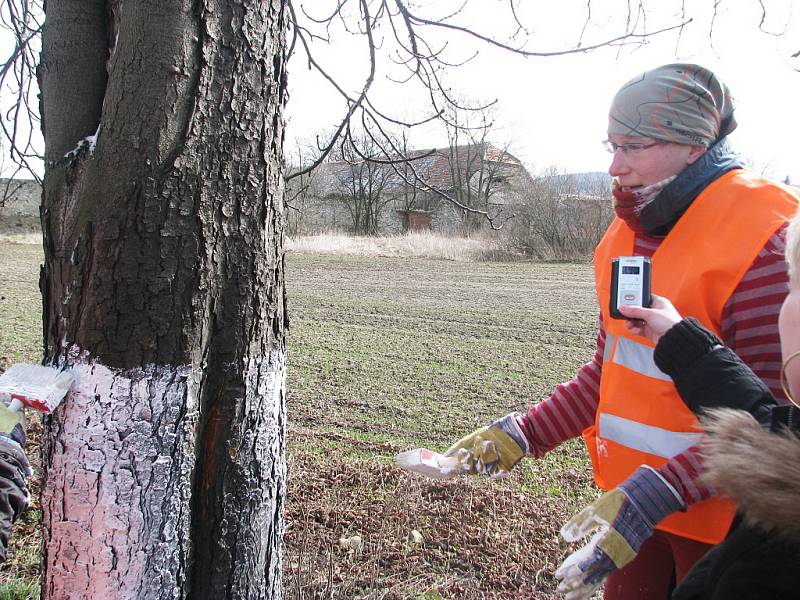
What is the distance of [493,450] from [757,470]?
3.42ft

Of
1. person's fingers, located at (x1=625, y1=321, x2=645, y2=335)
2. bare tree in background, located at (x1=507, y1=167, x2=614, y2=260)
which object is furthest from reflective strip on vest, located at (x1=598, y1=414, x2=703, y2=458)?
bare tree in background, located at (x1=507, y1=167, x2=614, y2=260)

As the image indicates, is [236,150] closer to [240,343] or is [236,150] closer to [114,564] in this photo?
[240,343]

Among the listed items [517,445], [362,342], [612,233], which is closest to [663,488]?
[517,445]

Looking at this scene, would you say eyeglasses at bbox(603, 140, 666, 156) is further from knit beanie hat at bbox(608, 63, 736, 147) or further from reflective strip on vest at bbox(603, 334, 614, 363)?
reflective strip on vest at bbox(603, 334, 614, 363)

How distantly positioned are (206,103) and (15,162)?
2465 mm

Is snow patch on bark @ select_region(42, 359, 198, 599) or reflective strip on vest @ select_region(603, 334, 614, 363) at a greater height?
reflective strip on vest @ select_region(603, 334, 614, 363)

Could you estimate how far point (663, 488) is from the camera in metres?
1.55

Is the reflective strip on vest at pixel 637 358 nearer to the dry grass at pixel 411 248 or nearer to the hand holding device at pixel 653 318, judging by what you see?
the hand holding device at pixel 653 318

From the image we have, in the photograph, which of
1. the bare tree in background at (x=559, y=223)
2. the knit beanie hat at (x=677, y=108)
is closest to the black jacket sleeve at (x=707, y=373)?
the knit beanie hat at (x=677, y=108)

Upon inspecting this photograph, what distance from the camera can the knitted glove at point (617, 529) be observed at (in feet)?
4.96

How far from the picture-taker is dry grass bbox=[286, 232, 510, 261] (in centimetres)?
2244

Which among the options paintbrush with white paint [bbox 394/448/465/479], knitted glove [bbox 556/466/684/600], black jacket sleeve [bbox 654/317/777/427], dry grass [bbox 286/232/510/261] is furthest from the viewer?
dry grass [bbox 286/232/510/261]

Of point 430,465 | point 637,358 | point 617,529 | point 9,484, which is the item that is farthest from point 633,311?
point 9,484

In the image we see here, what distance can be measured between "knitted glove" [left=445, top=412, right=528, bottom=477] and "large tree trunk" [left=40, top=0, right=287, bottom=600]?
690 millimetres
